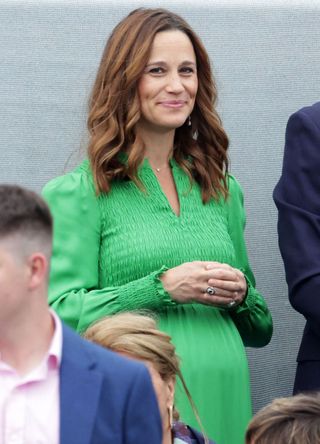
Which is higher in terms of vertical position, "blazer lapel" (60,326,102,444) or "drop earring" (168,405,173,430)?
"blazer lapel" (60,326,102,444)

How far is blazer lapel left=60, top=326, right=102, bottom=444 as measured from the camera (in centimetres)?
270

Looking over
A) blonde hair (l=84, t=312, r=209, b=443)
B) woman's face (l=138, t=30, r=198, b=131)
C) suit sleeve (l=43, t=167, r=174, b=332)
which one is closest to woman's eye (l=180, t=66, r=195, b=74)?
woman's face (l=138, t=30, r=198, b=131)

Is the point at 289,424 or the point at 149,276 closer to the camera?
the point at 289,424

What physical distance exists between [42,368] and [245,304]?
157cm

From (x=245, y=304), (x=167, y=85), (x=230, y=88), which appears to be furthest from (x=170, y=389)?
(x=230, y=88)

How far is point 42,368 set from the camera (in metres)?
2.73

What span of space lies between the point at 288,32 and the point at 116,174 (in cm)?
128

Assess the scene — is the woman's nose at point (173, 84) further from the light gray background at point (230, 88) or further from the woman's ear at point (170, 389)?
the woman's ear at point (170, 389)

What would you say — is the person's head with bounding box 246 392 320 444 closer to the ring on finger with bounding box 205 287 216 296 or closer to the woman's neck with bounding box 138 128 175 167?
the ring on finger with bounding box 205 287 216 296

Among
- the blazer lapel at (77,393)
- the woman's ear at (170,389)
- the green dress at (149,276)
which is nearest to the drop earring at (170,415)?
the woman's ear at (170,389)

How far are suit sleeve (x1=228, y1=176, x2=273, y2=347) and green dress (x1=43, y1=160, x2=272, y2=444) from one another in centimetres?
1

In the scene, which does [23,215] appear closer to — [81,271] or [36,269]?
[36,269]

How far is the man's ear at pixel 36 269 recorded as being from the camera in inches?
107

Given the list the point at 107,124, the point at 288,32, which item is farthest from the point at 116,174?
the point at 288,32
